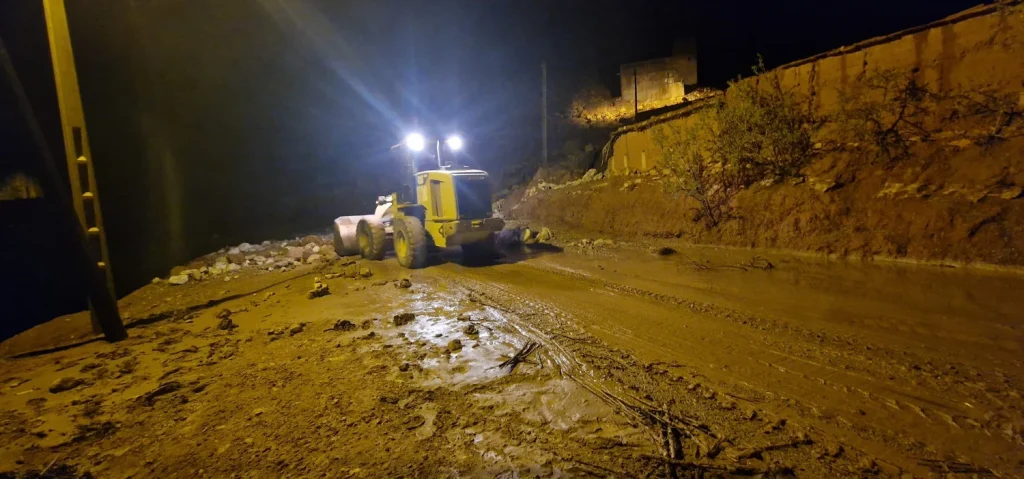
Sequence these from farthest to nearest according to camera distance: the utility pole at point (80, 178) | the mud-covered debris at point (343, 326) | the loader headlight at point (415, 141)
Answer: the loader headlight at point (415, 141), the mud-covered debris at point (343, 326), the utility pole at point (80, 178)

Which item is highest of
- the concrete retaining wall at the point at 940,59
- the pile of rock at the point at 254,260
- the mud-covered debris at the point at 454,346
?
the concrete retaining wall at the point at 940,59

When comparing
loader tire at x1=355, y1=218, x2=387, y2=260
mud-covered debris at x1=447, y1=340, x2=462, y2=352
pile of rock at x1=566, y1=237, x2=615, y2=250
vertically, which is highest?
loader tire at x1=355, y1=218, x2=387, y2=260

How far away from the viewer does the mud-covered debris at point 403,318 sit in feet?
20.3

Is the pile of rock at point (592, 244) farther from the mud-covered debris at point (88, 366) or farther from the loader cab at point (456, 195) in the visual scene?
the mud-covered debris at point (88, 366)

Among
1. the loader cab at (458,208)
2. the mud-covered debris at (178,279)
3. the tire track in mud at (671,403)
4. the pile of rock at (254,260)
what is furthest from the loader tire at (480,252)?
the mud-covered debris at (178,279)

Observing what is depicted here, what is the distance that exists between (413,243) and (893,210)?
9.08 meters

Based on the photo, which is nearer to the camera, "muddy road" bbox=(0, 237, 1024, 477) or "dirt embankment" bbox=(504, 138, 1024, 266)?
"muddy road" bbox=(0, 237, 1024, 477)

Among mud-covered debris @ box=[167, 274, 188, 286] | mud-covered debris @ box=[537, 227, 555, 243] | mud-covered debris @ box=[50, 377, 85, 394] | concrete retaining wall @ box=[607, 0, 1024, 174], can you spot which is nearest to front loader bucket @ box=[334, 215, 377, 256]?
mud-covered debris @ box=[167, 274, 188, 286]

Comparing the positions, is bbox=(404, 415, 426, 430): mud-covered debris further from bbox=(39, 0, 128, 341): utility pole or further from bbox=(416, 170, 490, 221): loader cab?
bbox=(416, 170, 490, 221): loader cab

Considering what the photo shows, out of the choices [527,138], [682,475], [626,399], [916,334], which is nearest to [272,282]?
[626,399]

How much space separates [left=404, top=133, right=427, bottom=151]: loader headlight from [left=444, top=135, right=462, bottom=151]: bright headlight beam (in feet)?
1.82

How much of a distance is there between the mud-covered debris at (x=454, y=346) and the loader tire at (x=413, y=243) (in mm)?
5242

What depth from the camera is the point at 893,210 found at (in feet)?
26.1

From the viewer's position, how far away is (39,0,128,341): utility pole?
584cm
